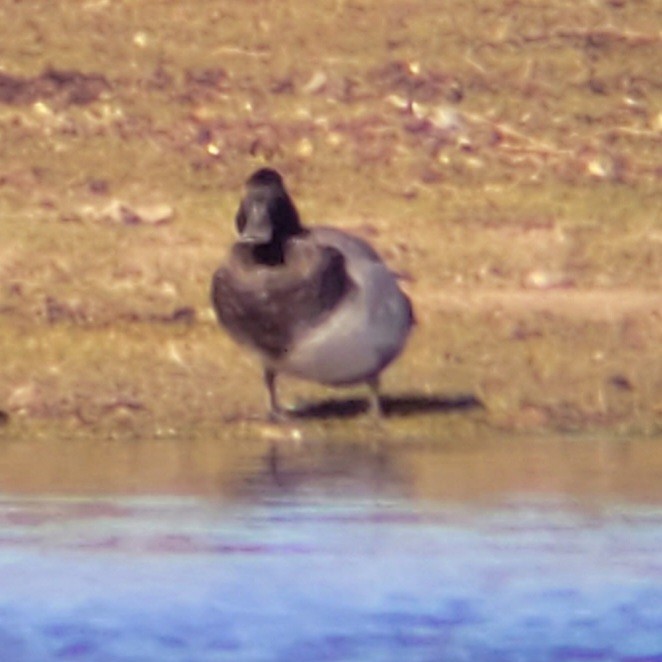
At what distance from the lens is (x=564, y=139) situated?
13.5 metres

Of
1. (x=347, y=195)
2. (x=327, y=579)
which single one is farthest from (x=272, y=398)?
(x=327, y=579)

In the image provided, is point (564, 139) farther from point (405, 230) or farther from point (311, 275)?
point (311, 275)

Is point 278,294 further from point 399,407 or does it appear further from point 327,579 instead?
point 327,579

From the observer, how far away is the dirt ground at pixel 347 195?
10.8 m

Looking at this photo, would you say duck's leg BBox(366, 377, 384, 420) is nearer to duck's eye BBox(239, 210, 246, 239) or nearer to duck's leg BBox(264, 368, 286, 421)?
duck's leg BBox(264, 368, 286, 421)

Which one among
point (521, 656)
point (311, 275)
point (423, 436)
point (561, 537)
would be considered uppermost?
point (311, 275)

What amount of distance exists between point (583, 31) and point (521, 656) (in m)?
8.43

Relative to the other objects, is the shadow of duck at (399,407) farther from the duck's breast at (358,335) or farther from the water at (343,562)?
the water at (343,562)

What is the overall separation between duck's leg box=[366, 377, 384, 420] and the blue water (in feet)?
5.95

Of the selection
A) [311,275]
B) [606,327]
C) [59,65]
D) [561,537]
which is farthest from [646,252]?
[561,537]

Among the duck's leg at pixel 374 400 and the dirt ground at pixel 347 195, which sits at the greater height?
the dirt ground at pixel 347 195

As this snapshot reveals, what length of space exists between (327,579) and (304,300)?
3.67 meters

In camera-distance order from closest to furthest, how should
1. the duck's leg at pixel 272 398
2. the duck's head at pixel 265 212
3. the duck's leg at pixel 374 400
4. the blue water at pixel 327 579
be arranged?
1. the blue water at pixel 327 579
2. the duck's leg at pixel 272 398
3. the duck's leg at pixel 374 400
4. the duck's head at pixel 265 212

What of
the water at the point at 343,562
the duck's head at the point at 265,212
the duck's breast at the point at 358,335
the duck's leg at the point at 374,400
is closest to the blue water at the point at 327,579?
the water at the point at 343,562
